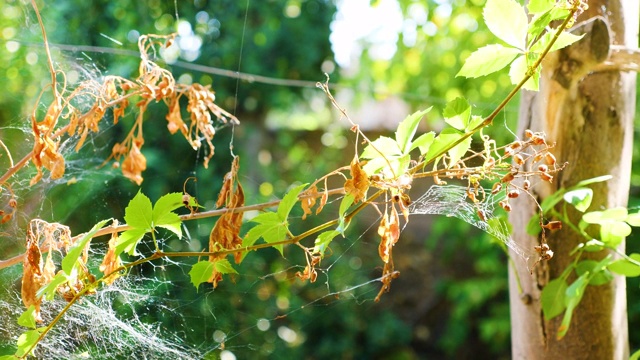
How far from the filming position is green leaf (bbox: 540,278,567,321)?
0.79 metres

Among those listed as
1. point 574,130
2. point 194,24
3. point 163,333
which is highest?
point 194,24

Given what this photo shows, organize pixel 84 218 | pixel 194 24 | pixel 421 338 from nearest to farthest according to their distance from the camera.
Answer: pixel 84 218 → pixel 194 24 → pixel 421 338

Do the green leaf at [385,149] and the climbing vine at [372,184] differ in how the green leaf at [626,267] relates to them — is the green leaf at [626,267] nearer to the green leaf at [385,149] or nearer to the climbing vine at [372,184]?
the climbing vine at [372,184]

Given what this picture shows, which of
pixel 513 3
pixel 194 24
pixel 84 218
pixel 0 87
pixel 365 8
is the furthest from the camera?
pixel 194 24

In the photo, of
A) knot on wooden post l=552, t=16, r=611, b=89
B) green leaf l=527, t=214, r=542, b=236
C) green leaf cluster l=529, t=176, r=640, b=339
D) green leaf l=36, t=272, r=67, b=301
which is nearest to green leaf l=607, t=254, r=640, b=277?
green leaf cluster l=529, t=176, r=640, b=339

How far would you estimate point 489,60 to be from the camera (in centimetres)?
51

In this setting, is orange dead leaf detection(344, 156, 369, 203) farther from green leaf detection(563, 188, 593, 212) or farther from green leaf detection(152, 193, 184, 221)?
green leaf detection(563, 188, 593, 212)

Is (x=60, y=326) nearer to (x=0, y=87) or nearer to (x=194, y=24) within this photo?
(x=0, y=87)

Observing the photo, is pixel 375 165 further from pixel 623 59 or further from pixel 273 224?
pixel 623 59

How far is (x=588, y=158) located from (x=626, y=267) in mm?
154

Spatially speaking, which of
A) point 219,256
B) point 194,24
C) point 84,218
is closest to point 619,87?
point 219,256

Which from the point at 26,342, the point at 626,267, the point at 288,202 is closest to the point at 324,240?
the point at 288,202

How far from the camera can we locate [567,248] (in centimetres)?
82

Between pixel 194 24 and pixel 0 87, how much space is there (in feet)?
4.90
